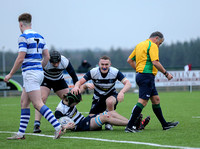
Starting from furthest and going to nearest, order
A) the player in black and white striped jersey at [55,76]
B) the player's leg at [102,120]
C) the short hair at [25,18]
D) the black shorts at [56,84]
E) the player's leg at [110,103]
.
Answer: the black shorts at [56,84] → the player in black and white striped jersey at [55,76] → the player's leg at [110,103] → the player's leg at [102,120] → the short hair at [25,18]

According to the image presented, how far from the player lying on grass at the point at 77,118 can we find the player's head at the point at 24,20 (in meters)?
1.69

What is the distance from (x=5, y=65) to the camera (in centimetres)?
2523

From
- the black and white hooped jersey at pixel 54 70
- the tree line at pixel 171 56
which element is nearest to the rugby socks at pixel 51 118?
the black and white hooped jersey at pixel 54 70

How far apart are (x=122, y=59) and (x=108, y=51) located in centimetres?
371

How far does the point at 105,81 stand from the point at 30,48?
200 cm

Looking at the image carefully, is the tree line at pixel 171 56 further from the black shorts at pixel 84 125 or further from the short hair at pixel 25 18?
the short hair at pixel 25 18

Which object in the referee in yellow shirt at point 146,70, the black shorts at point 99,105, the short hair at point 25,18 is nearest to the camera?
the short hair at point 25,18

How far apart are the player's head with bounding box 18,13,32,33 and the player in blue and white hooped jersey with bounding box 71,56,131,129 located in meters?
1.58

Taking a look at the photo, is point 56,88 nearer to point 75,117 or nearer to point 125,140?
point 75,117

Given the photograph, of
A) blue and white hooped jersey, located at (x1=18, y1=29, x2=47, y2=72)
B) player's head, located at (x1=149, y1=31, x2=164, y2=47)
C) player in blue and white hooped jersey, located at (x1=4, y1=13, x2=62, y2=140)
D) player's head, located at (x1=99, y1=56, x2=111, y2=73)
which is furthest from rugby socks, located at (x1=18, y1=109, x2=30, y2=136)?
player's head, located at (x1=149, y1=31, x2=164, y2=47)

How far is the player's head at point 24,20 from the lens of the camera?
6.50 m

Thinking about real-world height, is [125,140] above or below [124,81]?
below

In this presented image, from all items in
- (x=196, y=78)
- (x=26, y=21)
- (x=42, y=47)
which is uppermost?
(x=26, y=21)

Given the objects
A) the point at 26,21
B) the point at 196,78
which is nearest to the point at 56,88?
the point at 26,21
